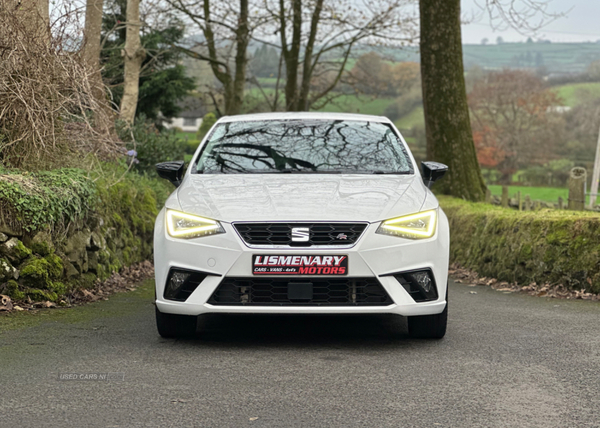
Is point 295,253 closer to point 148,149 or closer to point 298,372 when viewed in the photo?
point 298,372

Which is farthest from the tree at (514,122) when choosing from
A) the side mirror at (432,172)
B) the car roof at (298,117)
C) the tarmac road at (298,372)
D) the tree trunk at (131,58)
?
the tarmac road at (298,372)

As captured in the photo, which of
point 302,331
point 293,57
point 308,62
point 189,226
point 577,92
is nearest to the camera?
point 189,226

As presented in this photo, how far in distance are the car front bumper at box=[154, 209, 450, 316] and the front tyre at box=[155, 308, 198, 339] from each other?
9.2 inches

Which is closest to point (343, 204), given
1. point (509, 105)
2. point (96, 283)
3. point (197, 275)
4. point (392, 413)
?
point (197, 275)

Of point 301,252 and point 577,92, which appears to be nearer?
point 301,252

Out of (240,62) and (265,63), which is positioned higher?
(265,63)

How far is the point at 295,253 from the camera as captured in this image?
5.71m

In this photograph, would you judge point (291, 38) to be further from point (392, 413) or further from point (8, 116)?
point (392, 413)

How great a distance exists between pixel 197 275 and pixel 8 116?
342 cm

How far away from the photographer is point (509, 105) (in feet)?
287

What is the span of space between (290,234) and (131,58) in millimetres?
13030

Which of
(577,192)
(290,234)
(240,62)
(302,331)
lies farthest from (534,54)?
(290,234)

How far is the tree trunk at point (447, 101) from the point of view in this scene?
659 inches

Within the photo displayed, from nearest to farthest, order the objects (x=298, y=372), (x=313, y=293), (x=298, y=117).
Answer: (x=298, y=372) → (x=313, y=293) → (x=298, y=117)
